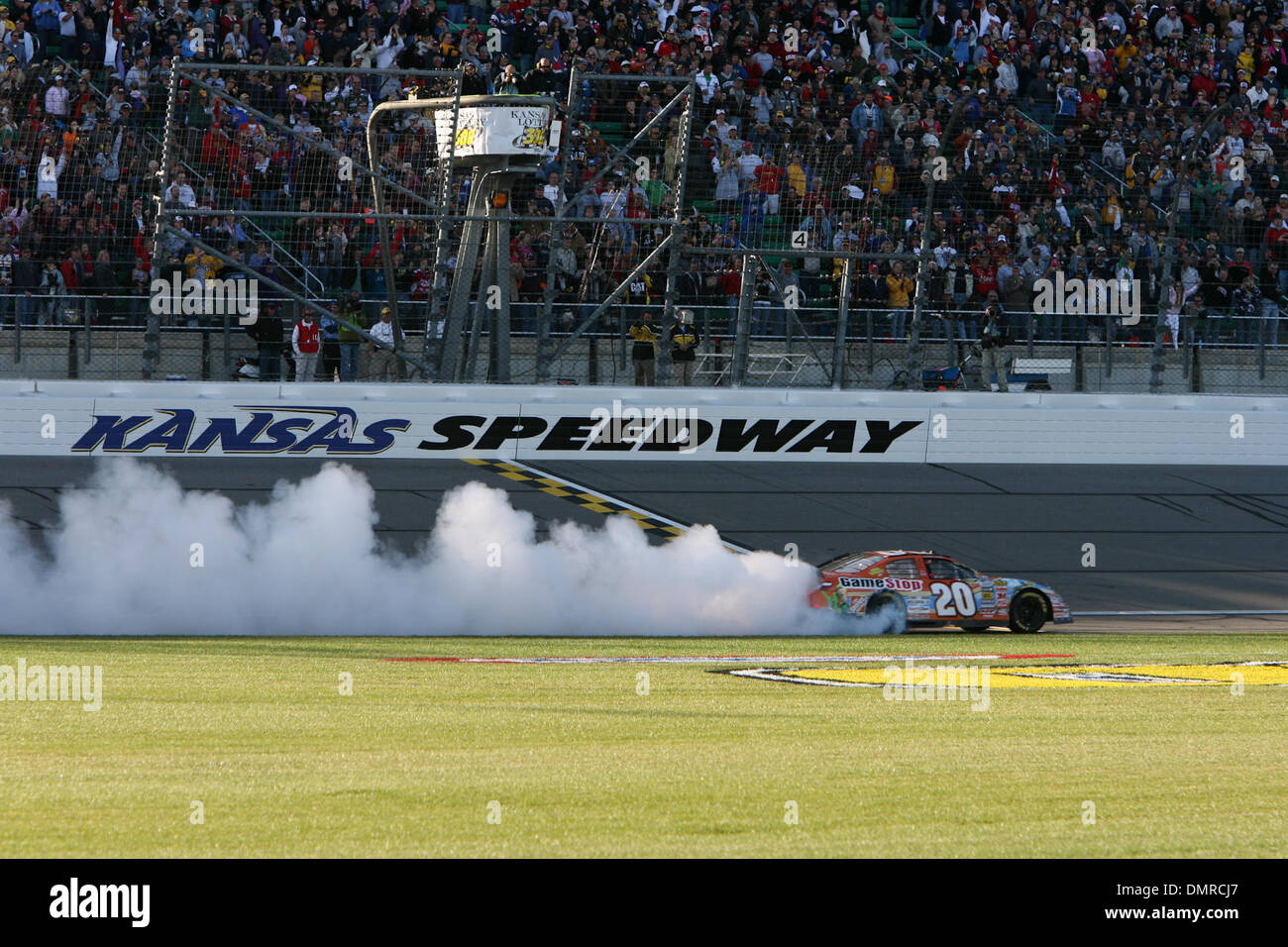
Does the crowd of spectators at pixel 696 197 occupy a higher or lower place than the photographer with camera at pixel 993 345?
higher

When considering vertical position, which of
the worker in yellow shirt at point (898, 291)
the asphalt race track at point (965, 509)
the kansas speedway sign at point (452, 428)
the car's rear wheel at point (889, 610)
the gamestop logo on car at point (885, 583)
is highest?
the worker in yellow shirt at point (898, 291)

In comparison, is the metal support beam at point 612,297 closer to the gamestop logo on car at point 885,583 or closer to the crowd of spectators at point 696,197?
the crowd of spectators at point 696,197

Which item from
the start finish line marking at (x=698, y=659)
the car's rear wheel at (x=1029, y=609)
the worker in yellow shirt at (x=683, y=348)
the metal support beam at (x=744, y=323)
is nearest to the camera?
the start finish line marking at (x=698, y=659)

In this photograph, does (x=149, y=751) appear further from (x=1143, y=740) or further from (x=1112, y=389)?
(x=1112, y=389)

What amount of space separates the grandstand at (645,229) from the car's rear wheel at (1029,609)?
10.6 feet

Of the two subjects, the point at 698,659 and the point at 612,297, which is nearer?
the point at 698,659

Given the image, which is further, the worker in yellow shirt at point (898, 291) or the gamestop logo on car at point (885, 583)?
the worker in yellow shirt at point (898, 291)

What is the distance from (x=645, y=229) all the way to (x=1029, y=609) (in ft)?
19.3

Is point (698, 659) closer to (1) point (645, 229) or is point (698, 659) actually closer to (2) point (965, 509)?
(1) point (645, 229)

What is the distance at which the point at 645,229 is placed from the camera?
18156 mm

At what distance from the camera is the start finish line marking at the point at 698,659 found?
1249 cm

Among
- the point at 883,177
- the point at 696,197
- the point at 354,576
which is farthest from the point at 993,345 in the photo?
the point at 354,576

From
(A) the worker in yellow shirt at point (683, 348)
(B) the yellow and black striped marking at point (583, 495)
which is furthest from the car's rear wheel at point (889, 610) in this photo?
(A) the worker in yellow shirt at point (683, 348)
